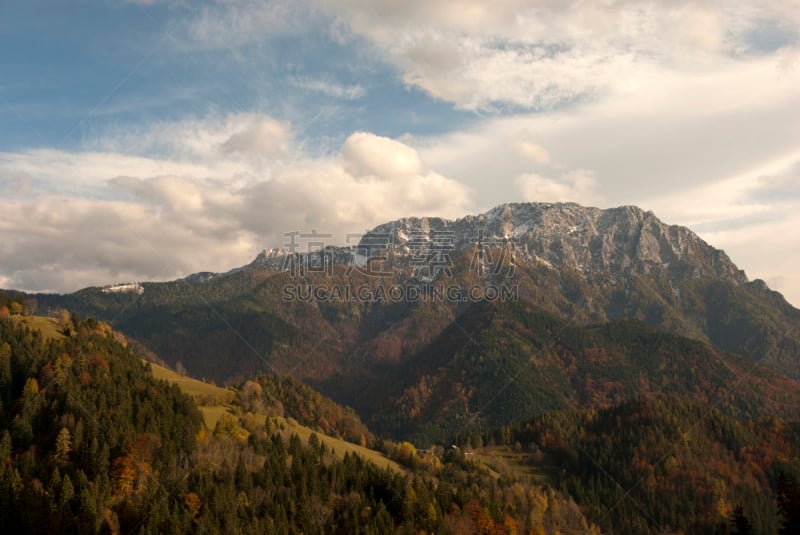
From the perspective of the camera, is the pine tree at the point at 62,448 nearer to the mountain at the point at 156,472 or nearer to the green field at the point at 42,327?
the mountain at the point at 156,472

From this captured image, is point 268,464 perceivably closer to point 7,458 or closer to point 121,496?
point 121,496

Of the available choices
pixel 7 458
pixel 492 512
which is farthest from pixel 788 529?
pixel 7 458

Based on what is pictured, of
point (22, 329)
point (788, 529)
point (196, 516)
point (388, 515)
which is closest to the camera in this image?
point (788, 529)

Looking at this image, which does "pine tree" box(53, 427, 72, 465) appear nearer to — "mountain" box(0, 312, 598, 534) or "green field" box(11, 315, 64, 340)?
"mountain" box(0, 312, 598, 534)

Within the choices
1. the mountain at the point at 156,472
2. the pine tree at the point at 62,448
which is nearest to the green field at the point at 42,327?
the mountain at the point at 156,472

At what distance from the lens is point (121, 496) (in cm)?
12438

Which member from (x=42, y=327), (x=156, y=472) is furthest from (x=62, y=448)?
(x=42, y=327)

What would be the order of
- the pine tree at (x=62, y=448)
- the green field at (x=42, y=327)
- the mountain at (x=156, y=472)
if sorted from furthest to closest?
the green field at (x=42, y=327)
the pine tree at (x=62, y=448)
the mountain at (x=156, y=472)

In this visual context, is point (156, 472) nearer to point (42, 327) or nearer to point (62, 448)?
point (62, 448)

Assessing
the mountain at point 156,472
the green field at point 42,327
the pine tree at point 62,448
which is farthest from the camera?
the green field at point 42,327

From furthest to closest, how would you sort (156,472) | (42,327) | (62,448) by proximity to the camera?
(42,327), (156,472), (62,448)

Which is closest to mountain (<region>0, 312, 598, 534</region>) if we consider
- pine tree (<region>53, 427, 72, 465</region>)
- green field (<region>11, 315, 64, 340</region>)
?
pine tree (<region>53, 427, 72, 465</region>)

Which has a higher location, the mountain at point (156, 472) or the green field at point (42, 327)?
the green field at point (42, 327)

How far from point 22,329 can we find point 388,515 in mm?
124886
